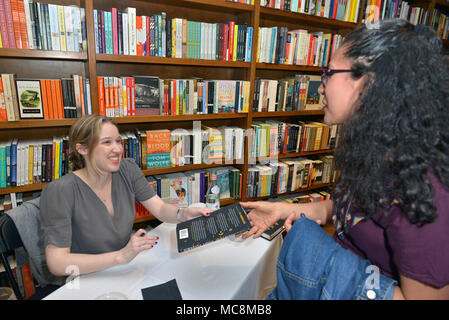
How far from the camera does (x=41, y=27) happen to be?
5.30ft

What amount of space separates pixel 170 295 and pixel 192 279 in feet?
0.36

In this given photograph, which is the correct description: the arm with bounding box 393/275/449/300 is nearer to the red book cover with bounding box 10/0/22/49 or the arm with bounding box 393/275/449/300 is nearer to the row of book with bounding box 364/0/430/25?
the red book cover with bounding box 10/0/22/49

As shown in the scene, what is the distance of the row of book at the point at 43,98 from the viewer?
5.28ft

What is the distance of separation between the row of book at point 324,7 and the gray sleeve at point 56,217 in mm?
1919

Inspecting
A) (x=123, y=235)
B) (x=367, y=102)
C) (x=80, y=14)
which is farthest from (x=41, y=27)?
(x=367, y=102)

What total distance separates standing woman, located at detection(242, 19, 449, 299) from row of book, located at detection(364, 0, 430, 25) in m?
2.20

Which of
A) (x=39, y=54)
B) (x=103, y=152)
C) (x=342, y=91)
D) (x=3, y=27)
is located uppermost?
(x=3, y=27)

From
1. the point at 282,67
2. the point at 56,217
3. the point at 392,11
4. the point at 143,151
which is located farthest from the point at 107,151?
the point at 392,11

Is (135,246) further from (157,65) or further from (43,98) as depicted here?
(157,65)

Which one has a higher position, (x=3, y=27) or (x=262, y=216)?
(x=3, y=27)

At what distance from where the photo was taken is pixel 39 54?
5.29 ft

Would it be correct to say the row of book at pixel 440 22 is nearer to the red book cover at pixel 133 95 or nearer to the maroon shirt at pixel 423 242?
the red book cover at pixel 133 95

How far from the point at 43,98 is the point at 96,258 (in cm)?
110

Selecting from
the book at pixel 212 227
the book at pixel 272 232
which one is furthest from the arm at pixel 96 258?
the book at pixel 272 232
